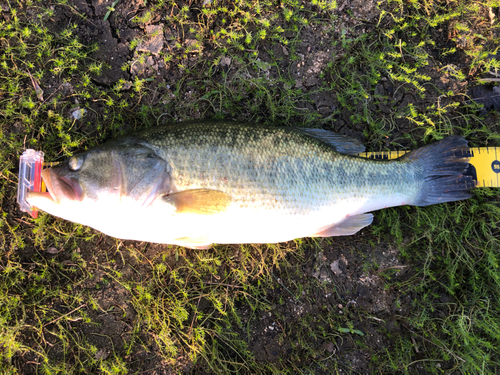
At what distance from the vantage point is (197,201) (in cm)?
243

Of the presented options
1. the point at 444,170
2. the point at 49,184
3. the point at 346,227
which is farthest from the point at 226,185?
the point at 444,170

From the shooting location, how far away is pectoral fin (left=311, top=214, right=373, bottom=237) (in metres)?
2.84

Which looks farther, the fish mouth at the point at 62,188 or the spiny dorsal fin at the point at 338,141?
the spiny dorsal fin at the point at 338,141

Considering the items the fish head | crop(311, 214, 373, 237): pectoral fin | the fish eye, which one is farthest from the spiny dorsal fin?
the fish eye

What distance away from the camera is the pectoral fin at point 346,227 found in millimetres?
2840

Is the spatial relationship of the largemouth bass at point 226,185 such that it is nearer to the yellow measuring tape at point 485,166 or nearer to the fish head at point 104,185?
the fish head at point 104,185

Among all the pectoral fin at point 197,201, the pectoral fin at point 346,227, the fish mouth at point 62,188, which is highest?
the fish mouth at point 62,188

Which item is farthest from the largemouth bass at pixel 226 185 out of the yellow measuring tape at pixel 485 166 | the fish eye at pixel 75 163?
the yellow measuring tape at pixel 485 166

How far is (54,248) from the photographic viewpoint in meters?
3.10

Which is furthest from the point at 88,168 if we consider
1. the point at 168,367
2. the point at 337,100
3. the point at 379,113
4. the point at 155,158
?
the point at 379,113

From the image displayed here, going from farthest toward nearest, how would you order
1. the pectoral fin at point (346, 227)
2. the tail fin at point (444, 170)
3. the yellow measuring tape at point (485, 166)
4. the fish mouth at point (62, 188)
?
1. the yellow measuring tape at point (485, 166)
2. the tail fin at point (444, 170)
3. the pectoral fin at point (346, 227)
4. the fish mouth at point (62, 188)

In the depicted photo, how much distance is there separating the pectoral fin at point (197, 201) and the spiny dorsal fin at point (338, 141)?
48.8 inches

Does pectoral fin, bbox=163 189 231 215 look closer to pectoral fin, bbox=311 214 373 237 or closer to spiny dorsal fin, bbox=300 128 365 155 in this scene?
pectoral fin, bbox=311 214 373 237

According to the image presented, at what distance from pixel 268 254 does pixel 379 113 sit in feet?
6.68
